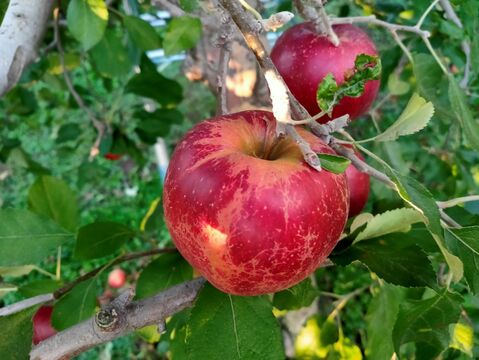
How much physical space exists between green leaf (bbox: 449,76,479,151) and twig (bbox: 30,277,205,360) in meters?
0.52

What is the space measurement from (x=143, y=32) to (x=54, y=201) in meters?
0.42

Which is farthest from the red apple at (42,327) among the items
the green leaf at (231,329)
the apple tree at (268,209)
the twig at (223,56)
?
the twig at (223,56)

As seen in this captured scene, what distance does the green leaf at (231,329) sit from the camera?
2.28 feet

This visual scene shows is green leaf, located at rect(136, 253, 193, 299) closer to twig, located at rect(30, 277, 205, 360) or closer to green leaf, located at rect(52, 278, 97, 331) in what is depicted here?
green leaf, located at rect(52, 278, 97, 331)

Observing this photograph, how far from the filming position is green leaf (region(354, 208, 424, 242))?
707mm

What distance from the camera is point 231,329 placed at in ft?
2.35

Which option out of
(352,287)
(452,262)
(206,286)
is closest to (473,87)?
(452,262)

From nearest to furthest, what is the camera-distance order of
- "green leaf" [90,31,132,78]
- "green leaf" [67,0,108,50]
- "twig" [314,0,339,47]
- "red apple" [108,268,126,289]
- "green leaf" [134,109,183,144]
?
"twig" [314,0,339,47]
"green leaf" [67,0,108,50]
"green leaf" [90,31,132,78]
"green leaf" [134,109,183,144]
"red apple" [108,268,126,289]

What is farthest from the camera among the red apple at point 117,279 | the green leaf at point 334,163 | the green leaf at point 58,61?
the red apple at point 117,279

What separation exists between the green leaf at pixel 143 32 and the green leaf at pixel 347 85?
70 cm

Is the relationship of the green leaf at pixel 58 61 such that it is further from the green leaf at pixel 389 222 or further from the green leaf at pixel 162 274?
the green leaf at pixel 389 222

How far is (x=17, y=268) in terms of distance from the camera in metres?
1.06

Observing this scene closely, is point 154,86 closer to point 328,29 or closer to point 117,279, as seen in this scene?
point 328,29

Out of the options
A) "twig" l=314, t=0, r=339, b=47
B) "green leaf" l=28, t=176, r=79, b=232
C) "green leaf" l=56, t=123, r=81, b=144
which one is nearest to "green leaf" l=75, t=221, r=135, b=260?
"green leaf" l=28, t=176, r=79, b=232
